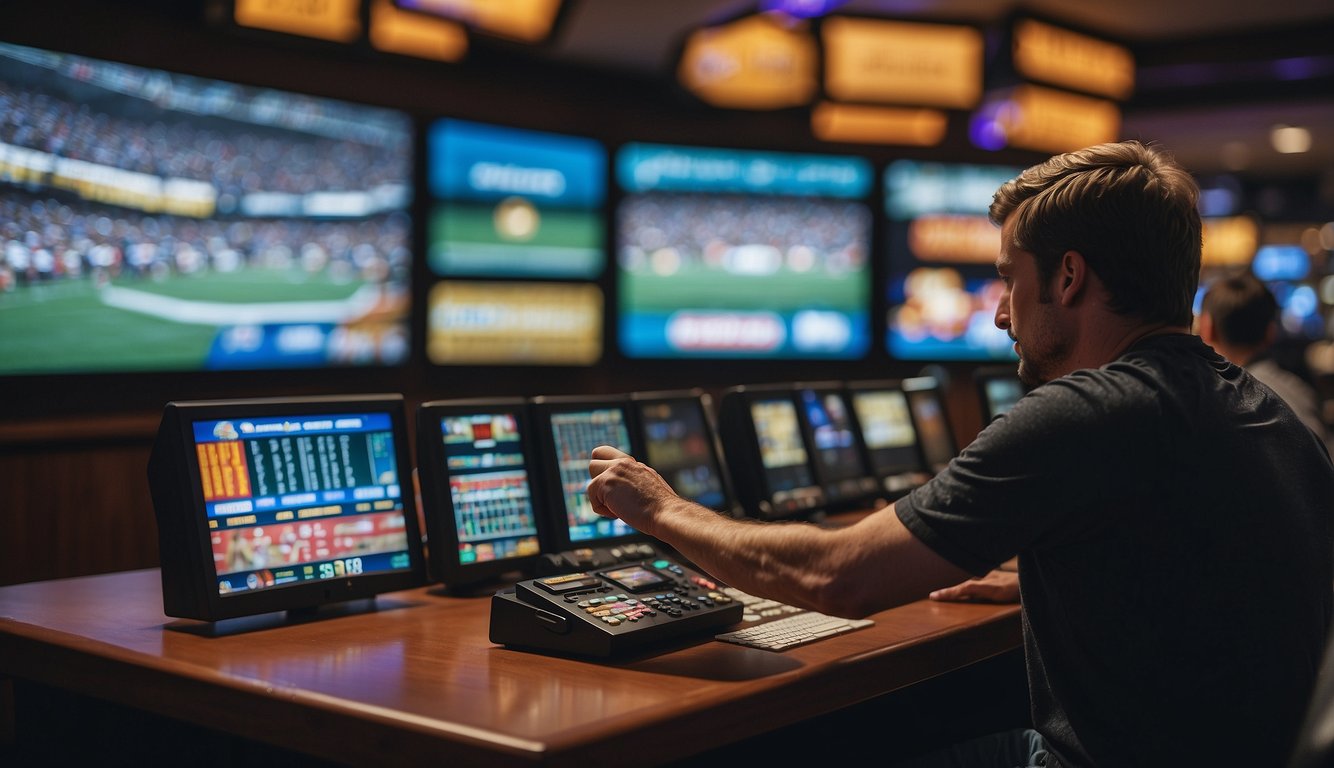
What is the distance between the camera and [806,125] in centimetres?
660

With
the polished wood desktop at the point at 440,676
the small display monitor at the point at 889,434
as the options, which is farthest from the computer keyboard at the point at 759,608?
the small display monitor at the point at 889,434

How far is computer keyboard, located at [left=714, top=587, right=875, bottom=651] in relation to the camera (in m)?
1.72

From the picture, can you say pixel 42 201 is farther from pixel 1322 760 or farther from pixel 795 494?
pixel 1322 760

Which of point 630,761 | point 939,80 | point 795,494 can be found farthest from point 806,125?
point 630,761

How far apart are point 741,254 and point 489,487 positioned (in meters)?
3.86

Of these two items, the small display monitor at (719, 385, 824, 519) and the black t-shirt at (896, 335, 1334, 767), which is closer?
the black t-shirt at (896, 335, 1334, 767)

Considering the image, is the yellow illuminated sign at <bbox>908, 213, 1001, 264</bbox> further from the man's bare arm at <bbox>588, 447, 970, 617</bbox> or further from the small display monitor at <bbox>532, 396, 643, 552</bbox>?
the man's bare arm at <bbox>588, 447, 970, 617</bbox>

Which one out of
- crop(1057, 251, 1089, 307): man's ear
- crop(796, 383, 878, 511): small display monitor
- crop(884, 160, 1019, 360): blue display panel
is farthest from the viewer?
crop(884, 160, 1019, 360): blue display panel

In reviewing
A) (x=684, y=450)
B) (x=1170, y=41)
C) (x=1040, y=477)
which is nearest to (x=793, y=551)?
(x=1040, y=477)

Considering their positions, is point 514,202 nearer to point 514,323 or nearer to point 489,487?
point 514,323

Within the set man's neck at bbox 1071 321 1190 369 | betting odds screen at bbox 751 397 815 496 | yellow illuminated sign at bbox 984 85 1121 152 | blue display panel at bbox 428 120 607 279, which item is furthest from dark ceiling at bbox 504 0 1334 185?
man's neck at bbox 1071 321 1190 369

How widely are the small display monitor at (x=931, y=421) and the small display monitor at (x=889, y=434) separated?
46mm

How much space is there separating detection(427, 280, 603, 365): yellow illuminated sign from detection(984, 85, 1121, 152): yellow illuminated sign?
2179mm

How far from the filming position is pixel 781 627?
1.83 metres
